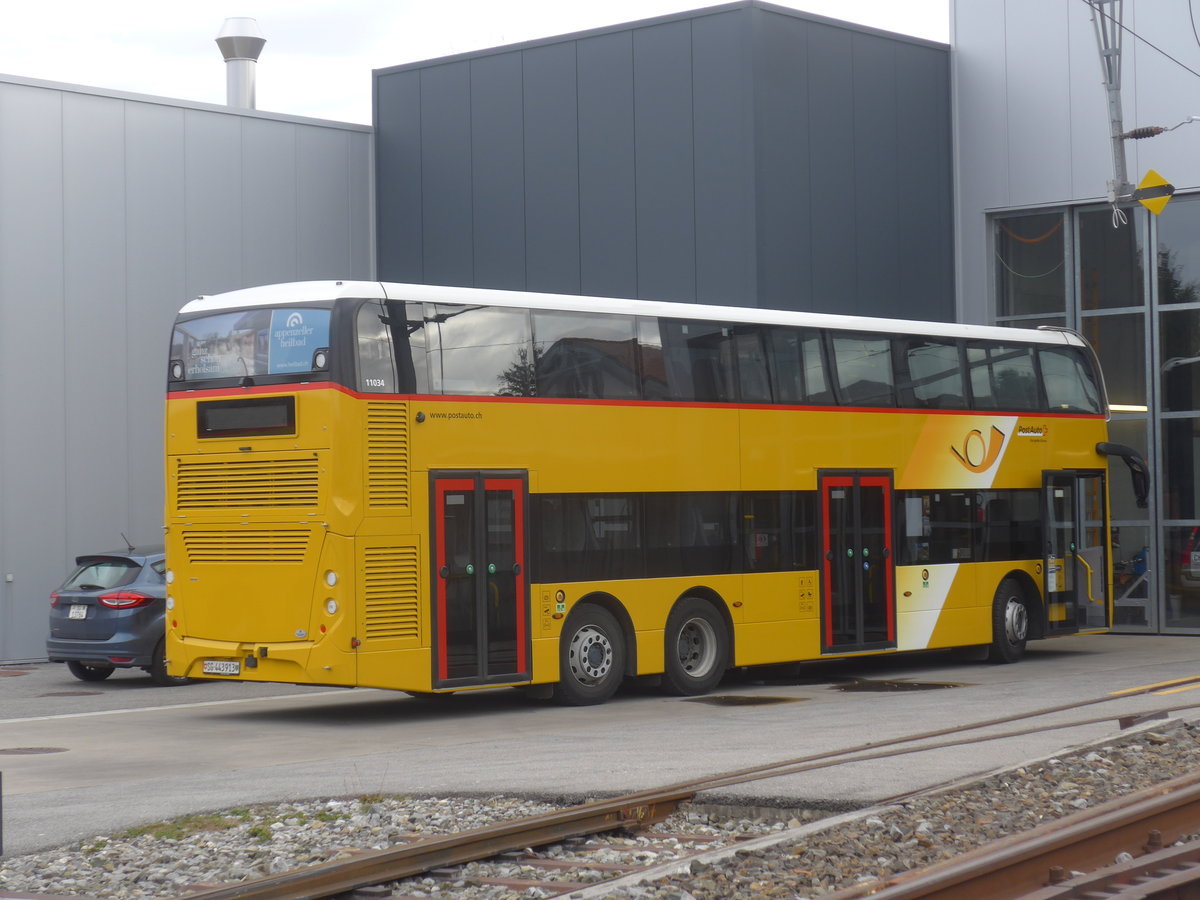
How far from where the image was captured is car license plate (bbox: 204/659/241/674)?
1438 centimetres

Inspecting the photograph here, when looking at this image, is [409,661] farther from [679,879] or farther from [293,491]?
[679,879]

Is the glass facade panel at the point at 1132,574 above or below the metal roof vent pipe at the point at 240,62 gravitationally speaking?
below

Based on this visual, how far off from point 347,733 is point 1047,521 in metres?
10.3

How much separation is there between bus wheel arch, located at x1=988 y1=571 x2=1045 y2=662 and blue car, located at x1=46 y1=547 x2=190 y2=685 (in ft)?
31.4

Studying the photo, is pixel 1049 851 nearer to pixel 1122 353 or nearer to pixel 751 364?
pixel 751 364

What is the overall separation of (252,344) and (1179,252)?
51.3 ft

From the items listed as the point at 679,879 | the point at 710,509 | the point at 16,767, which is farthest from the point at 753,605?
the point at 679,879

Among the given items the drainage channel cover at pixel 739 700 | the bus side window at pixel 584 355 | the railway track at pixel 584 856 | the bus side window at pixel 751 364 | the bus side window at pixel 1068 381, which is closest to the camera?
the railway track at pixel 584 856

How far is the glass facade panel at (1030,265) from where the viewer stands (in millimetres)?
26125

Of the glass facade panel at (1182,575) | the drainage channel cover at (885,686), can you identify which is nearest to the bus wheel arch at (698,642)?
the drainage channel cover at (885,686)

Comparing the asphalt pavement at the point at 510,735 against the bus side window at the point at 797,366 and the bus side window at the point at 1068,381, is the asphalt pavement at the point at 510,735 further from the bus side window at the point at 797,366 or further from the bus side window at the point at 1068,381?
the bus side window at the point at 1068,381

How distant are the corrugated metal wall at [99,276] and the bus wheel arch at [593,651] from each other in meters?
9.52

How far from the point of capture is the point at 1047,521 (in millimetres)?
20688

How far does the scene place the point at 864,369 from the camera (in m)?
18.4
